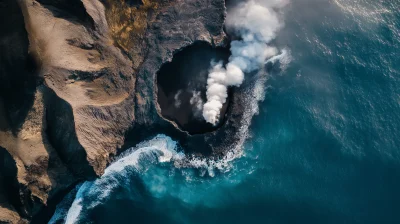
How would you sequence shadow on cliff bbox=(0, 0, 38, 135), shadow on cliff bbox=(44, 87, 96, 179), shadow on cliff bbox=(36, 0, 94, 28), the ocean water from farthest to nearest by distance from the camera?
the ocean water, shadow on cliff bbox=(36, 0, 94, 28), shadow on cliff bbox=(44, 87, 96, 179), shadow on cliff bbox=(0, 0, 38, 135)

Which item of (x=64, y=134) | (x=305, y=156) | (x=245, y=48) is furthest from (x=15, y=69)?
(x=305, y=156)

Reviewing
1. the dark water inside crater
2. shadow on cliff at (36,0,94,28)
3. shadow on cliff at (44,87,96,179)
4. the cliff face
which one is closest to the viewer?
the cliff face

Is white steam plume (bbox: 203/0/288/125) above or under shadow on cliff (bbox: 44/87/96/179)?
above

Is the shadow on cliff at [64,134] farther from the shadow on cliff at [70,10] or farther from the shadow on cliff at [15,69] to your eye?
the shadow on cliff at [70,10]

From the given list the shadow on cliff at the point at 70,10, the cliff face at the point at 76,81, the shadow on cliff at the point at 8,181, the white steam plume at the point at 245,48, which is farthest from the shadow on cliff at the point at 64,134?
the white steam plume at the point at 245,48

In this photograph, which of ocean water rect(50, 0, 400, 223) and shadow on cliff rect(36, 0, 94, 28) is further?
ocean water rect(50, 0, 400, 223)

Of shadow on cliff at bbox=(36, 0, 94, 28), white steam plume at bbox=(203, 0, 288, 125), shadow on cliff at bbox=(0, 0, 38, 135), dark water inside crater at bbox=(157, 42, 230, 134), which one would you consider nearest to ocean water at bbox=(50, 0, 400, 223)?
white steam plume at bbox=(203, 0, 288, 125)

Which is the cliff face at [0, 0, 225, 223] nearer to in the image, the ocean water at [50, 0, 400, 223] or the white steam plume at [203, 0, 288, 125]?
the white steam plume at [203, 0, 288, 125]

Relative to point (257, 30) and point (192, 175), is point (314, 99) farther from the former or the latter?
point (192, 175)
